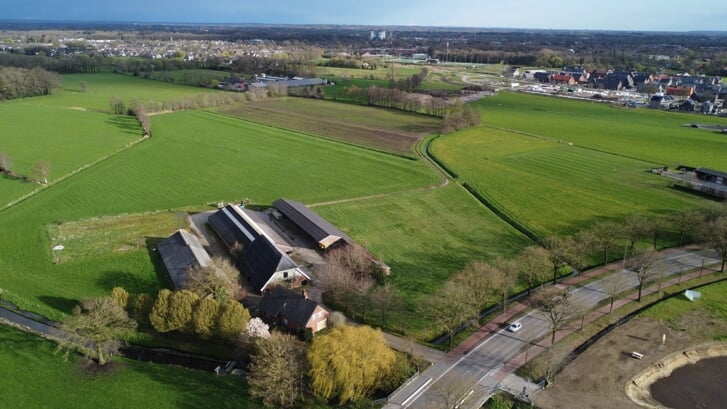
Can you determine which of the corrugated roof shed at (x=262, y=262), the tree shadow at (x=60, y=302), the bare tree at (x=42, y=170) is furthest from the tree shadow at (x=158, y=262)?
the bare tree at (x=42, y=170)

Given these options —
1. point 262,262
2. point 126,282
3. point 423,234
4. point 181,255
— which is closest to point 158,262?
point 181,255

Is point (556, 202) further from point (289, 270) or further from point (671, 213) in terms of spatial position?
point (289, 270)

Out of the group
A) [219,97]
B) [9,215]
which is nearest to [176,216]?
[9,215]

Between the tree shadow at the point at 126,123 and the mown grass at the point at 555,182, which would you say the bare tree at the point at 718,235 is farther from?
the tree shadow at the point at 126,123

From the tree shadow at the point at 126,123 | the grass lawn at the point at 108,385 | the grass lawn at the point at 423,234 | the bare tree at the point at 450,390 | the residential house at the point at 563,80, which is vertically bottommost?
the grass lawn at the point at 108,385

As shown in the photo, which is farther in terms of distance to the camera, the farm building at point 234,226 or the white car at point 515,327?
the farm building at point 234,226

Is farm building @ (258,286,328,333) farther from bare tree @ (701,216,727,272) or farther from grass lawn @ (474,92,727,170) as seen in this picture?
grass lawn @ (474,92,727,170)

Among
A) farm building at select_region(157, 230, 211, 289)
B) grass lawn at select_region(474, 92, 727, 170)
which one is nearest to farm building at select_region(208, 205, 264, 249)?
farm building at select_region(157, 230, 211, 289)
